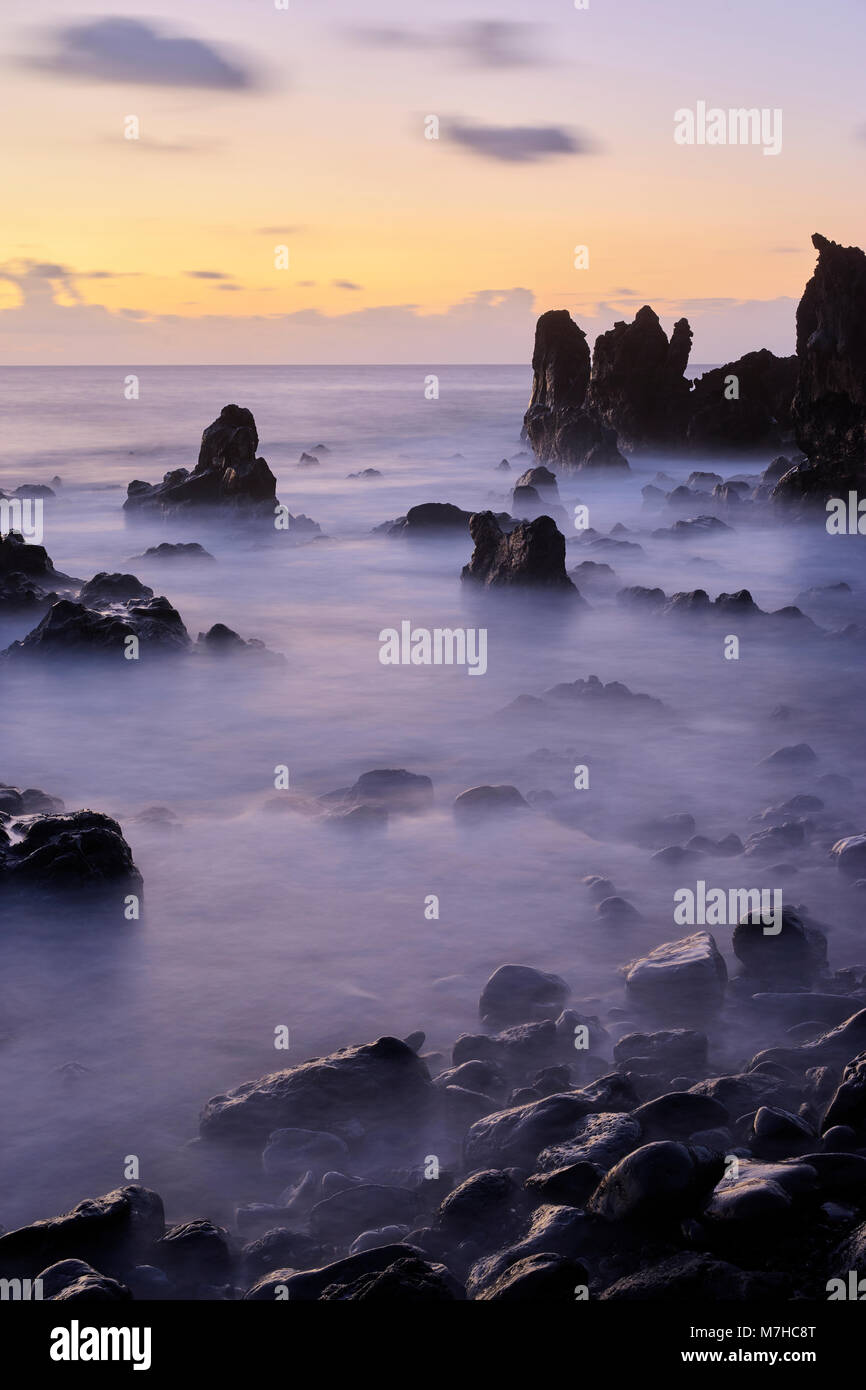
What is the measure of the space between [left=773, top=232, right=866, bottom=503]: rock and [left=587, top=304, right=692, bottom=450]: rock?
2421cm

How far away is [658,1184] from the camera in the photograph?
21.0 feet

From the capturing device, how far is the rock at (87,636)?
22469 mm

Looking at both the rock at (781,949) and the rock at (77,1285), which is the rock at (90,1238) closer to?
the rock at (77,1285)

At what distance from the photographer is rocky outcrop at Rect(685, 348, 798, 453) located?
60.5 m

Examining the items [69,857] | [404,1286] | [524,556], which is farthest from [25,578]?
[404,1286]

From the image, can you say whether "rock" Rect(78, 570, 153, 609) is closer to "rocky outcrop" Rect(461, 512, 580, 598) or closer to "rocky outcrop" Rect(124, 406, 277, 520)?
"rocky outcrop" Rect(461, 512, 580, 598)

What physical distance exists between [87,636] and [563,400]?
149ft

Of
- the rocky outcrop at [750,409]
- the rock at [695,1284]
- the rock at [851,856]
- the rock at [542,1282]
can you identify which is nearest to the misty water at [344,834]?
the rock at [851,856]

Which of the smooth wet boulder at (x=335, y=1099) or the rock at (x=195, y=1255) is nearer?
the rock at (x=195, y=1255)

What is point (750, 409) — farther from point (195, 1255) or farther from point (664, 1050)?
point (195, 1255)

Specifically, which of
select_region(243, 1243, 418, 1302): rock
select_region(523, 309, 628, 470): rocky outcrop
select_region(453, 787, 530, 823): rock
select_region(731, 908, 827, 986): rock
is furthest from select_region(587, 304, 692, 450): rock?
select_region(243, 1243, 418, 1302): rock

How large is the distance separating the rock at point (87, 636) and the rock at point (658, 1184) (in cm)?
1807

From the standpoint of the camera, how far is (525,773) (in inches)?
657
